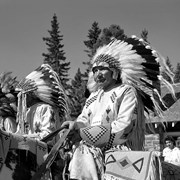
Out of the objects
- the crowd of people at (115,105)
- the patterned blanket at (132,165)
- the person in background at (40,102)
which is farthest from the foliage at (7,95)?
the patterned blanket at (132,165)

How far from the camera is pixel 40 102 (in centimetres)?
588

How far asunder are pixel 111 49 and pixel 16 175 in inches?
67.3

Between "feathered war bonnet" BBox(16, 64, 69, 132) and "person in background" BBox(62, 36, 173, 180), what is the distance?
136cm

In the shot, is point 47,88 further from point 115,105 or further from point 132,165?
point 132,165

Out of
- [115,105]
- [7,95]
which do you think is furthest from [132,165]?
[7,95]

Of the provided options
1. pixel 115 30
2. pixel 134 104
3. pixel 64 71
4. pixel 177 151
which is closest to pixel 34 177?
pixel 134 104

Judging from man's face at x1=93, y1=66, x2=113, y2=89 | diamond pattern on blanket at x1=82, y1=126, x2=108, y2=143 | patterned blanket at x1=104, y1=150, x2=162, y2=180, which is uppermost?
man's face at x1=93, y1=66, x2=113, y2=89

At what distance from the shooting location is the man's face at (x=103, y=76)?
4176 mm

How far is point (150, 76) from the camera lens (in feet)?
13.8

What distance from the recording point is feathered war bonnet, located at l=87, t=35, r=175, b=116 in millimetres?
4176

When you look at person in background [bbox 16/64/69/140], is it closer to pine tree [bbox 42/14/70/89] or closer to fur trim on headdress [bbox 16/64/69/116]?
fur trim on headdress [bbox 16/64/69/116]

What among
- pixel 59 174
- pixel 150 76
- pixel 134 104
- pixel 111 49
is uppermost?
pixel 111 49

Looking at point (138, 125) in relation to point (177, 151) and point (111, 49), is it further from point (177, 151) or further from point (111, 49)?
point (177, 151)

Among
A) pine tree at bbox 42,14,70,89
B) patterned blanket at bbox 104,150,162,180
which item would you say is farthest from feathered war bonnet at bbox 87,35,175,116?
pine tree at bbox 42,14,70,89
